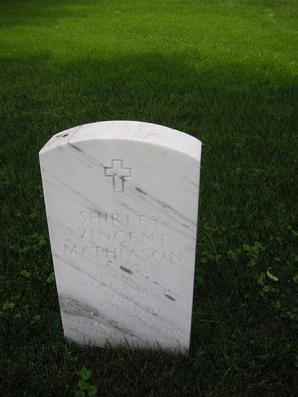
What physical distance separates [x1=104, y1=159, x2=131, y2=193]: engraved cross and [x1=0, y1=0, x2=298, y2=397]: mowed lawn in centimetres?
95

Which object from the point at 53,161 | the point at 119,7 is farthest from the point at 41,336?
the point at 119,7

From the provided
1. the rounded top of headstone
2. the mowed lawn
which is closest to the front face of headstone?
the rounded top of headstone

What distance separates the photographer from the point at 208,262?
9.23 feet

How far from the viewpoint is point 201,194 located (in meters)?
3.50

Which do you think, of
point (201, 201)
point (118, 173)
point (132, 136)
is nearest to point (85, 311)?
point (118, 173)

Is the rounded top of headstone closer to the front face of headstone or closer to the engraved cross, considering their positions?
the front face of headstone

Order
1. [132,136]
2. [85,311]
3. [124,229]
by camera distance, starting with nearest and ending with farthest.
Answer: [132,136], [124,229], [85,311]

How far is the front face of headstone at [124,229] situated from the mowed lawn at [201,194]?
0.58ft

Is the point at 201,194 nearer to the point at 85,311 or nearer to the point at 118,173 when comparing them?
the point at 85,311

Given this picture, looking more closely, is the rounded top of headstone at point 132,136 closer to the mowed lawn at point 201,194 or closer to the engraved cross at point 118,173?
the engraved cross at point 118,173

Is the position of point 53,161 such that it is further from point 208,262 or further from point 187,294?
point 208,262

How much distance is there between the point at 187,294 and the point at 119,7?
11.3 m

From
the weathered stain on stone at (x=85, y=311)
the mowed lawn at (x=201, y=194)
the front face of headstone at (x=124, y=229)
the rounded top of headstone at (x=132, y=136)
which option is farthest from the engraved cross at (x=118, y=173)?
the mowed lawn at (x=201, y=194)

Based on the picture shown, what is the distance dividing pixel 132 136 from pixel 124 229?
0.44 meters
